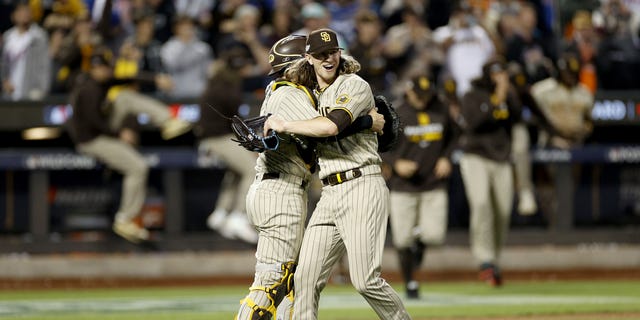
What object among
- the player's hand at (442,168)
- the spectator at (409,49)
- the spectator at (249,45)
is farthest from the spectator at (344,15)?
the player's hand at (442,168)

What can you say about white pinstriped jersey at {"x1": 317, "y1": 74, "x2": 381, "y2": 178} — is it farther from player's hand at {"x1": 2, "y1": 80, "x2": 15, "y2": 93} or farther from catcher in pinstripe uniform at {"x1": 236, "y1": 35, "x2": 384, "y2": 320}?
player's hand at {"x1": 2, "y1": 80, "x2": 15, "y2": 93}

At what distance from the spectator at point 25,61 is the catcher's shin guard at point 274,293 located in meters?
8.89

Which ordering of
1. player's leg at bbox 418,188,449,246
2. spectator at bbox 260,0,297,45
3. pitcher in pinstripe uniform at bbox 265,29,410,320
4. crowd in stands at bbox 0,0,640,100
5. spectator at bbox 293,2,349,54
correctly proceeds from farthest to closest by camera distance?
spectator at bbox 260,0,297,45 → crowd in stands at bbox 0,0,640,100 → spectator at bbox 293,2,349,54 → player's leg at bbox 418,188,449,246 → pitcher in pinstripe uniform at bbox 265,29,410,320

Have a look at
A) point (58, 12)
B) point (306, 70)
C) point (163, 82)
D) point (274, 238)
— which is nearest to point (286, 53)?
point (306, 70)

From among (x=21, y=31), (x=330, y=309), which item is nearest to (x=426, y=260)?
(x=330, y=309)

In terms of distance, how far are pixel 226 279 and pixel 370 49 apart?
11.2 ft

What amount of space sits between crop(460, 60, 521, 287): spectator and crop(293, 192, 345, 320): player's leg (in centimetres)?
628

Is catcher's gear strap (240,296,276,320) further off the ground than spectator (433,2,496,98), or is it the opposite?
spectator (433,2,496,98)

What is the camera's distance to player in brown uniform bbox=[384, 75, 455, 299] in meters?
12.5

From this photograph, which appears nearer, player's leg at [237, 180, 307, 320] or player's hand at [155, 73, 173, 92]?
player's leg at [237, 180, 307, 320]

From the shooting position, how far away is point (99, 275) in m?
15.7

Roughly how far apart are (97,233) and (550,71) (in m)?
6.35

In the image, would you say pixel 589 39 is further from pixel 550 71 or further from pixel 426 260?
pixel 426 260

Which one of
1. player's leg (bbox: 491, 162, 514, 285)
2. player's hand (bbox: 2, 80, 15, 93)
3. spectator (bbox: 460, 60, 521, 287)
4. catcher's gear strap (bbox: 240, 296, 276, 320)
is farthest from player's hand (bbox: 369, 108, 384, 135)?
player's hand (bbox: 2, 80, 15, 93)
